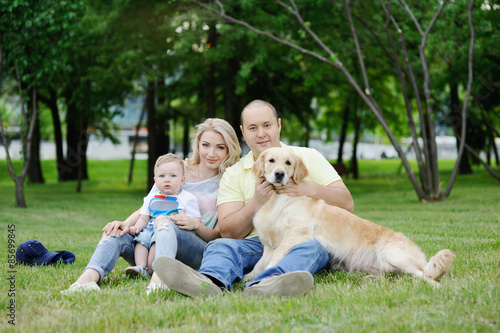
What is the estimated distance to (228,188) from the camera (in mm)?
4566

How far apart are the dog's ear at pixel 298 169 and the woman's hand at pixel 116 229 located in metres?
1.46

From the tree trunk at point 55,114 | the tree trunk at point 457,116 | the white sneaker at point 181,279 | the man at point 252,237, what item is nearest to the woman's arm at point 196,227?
the man at point 252,237

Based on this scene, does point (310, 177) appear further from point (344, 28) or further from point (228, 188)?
point (344, 28)

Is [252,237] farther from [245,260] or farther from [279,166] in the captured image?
[279,166]

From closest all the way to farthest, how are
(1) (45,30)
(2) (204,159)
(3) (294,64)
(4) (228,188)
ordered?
(4) (228,188), (2) (204,159), (1) (45,30), (3) (294,64)

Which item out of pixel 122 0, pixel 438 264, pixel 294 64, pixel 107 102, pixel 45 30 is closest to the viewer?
pixel 438 264

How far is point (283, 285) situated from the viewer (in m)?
3.42

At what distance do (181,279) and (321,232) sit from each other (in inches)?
50.5

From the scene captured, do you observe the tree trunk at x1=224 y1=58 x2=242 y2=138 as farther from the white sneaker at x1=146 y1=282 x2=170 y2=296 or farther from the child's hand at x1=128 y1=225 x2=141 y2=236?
the white sneaker at x1=146 y1=282 x2=170 y2=296

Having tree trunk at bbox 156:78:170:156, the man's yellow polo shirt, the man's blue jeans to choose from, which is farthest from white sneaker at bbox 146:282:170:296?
tree trunk at bbox 156:78:170:156

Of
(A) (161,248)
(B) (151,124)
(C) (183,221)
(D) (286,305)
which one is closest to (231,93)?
(B) (151,124)

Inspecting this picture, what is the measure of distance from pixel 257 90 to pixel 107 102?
5.44m

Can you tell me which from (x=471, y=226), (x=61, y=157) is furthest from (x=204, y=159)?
(x=61, y=157)

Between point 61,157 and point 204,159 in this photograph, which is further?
point 61,157
